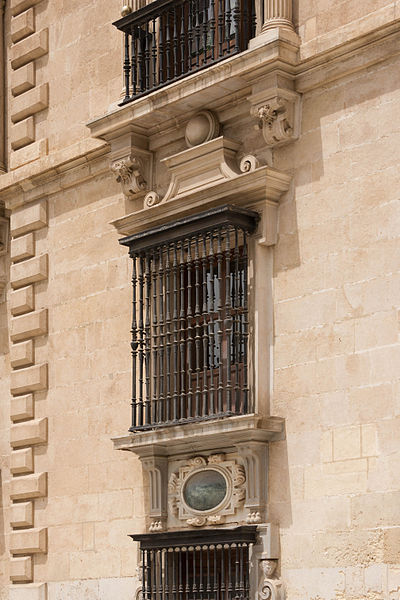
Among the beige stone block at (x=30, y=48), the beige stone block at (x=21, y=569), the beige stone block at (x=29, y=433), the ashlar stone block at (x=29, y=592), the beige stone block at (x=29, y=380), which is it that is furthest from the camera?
the beige stone block at (x=30, y=48)

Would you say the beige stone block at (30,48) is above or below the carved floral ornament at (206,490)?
above

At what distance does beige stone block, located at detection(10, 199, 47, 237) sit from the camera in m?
14.8

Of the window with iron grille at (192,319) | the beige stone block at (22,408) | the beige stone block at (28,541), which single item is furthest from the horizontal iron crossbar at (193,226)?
the beige stone block at (28,541)

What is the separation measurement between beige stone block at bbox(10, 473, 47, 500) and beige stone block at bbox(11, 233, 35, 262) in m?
2.37

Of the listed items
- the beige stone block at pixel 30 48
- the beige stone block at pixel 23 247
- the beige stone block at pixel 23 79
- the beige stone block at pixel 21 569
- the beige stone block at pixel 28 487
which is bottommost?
the beige stone block at pixel 21 569

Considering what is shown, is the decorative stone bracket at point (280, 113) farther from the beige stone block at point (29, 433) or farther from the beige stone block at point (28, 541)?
the beige stone block at point (28, 541)

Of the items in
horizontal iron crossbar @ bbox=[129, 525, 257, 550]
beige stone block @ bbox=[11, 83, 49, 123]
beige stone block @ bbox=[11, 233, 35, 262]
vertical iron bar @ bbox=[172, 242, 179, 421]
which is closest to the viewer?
horizontal iron crossbar @ bbox=[129, 525, 257, 550]

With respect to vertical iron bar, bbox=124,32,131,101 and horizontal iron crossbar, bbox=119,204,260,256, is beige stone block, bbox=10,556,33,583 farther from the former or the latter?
vertical iron bar, bbox=124,32,131,101

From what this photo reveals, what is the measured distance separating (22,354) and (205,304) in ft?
9.11

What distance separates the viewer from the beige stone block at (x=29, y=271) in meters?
14.6

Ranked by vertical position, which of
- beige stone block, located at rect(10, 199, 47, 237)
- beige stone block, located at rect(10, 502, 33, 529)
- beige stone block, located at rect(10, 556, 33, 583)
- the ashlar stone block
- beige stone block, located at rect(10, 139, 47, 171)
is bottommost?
the ashlar stone block

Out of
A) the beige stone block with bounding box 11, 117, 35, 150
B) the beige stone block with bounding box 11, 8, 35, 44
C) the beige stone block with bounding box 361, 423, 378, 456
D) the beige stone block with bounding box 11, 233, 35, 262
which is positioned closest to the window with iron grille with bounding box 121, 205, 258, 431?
the beige stone block with bounding box 361, 423, 378, 456

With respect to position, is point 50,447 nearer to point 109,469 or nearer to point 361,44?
point 109,469

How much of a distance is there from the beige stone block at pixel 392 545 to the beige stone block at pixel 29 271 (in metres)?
5.39
